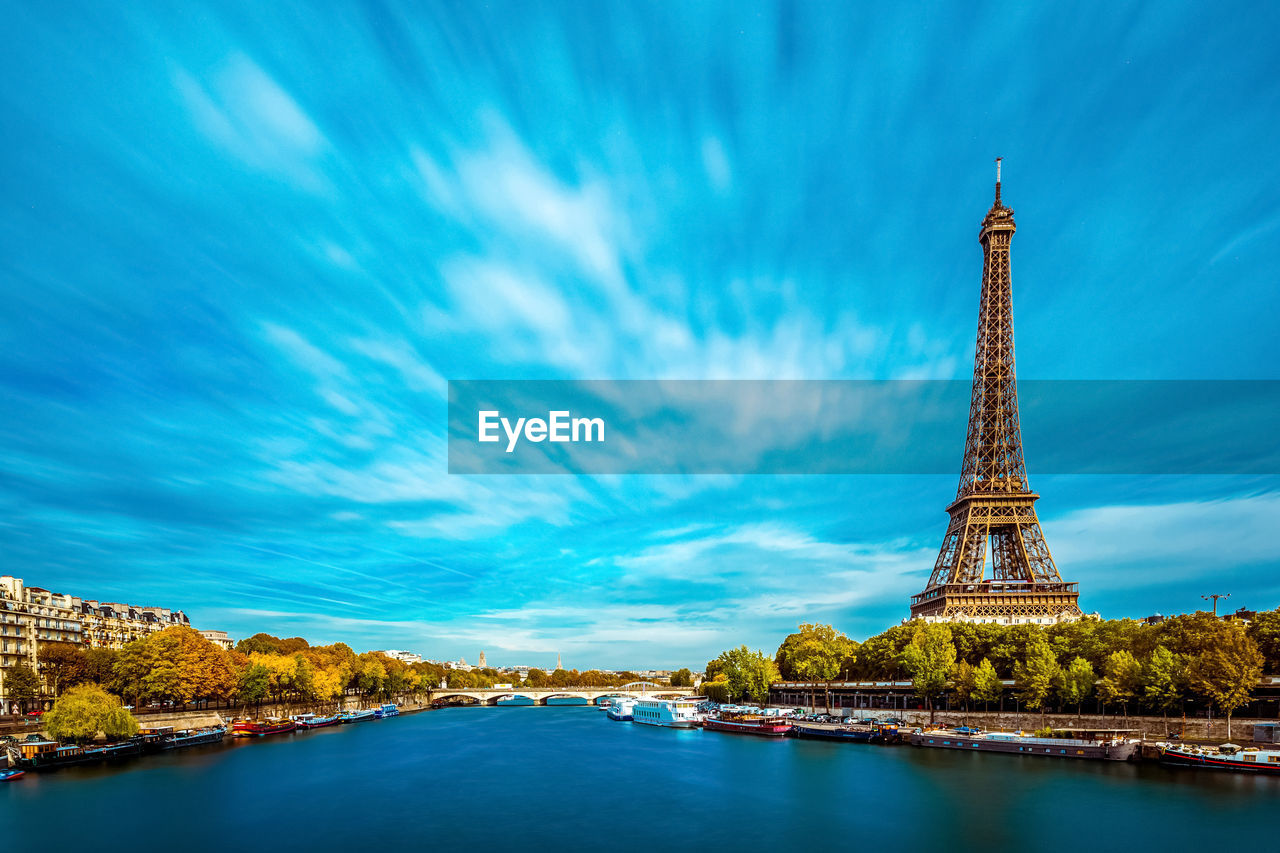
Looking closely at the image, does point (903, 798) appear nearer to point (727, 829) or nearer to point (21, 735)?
point (727, 829)

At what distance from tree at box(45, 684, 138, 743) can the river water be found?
3672 mm

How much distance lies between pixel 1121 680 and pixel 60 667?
10074 cm

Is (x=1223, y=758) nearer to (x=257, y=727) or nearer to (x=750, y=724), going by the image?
(x=750, y=724)

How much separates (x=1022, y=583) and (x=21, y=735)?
99.5 m

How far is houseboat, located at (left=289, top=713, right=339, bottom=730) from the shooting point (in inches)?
3555

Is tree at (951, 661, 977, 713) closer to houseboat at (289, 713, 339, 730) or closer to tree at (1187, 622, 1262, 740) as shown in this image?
tree at (1187, 622, 1262, 740)

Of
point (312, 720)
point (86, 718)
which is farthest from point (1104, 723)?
point (312, 720)

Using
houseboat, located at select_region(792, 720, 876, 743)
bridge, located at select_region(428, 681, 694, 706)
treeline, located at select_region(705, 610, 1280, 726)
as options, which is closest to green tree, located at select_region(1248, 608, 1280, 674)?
treeline, located at select_region(705, 610, 1280, 726)

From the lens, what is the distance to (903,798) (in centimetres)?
4234

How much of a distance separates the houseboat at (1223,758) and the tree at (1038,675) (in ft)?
43.7

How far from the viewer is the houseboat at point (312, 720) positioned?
9031 cm

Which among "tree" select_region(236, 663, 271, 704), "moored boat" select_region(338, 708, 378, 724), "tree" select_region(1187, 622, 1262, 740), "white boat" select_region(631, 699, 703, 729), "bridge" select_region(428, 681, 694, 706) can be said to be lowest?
"bridge" select_region(428, 681, 694, 706)

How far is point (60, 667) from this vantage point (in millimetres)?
76812

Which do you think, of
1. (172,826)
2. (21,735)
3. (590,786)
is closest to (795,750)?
(590,786)
